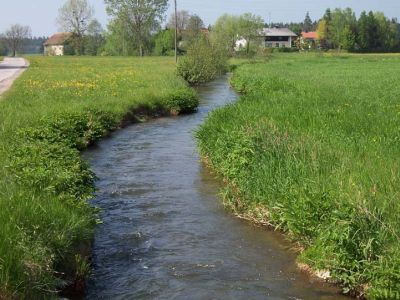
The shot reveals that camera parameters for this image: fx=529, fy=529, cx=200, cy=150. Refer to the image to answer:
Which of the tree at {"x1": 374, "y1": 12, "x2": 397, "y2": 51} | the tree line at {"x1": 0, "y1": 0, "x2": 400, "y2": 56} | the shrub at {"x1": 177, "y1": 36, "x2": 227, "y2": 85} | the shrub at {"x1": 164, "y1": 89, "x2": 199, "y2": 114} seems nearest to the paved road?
the shrub at {"x1": 164, "y1": 89, "x2": 199, "y2": 114}

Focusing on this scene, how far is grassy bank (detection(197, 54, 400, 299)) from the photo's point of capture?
6.73m

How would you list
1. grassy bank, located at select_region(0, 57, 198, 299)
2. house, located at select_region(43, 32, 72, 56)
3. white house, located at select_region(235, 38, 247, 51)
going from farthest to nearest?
1. house, located at select_region(43, 32, 72, 56)
2. white house, located at select_region(235, 38, 247, 51)
3. grassy bank, located at select_region(0, 57, 198, 299)

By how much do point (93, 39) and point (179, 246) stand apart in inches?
4361

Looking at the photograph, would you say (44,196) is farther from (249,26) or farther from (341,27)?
(341,27)

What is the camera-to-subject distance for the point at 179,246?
848 centimetres

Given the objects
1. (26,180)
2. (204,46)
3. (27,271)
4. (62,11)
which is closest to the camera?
(27,271)

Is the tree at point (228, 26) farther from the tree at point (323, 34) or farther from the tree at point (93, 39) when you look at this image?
the tree at point (323, 34)

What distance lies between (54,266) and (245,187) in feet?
15.0

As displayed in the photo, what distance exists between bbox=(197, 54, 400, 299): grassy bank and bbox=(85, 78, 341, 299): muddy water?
0.42 meters

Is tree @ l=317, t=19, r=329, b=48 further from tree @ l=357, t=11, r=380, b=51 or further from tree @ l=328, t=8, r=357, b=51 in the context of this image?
tree @ l=357, t=11, r=380, b=51

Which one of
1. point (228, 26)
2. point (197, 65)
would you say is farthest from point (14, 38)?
point (197, 65)

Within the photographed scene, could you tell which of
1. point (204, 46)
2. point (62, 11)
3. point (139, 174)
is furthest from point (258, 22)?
point (139, 174)

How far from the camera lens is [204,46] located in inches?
1702

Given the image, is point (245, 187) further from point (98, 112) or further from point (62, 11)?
point (62, 11)
